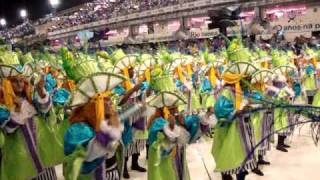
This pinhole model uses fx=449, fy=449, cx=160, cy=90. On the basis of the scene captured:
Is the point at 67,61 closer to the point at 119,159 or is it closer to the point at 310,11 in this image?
the point at 119,159

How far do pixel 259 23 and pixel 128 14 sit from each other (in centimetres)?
1125

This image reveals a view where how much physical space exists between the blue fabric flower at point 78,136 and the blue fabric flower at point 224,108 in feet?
5.30

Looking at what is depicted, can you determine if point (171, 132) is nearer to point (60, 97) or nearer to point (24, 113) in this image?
point (24, 113)

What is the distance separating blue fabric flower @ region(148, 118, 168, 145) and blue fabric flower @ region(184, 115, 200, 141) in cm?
17

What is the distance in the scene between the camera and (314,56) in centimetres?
866

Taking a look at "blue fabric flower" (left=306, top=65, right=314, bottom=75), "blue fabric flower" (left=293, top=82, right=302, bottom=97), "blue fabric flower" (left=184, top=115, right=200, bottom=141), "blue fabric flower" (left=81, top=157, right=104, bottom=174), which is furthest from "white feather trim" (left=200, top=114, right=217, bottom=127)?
"blue fabric flower" (left=306, top=65, right=314, bottom=75)

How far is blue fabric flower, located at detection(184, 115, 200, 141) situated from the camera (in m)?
3.40

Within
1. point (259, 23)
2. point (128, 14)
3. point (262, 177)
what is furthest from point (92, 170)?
point (128, 14)

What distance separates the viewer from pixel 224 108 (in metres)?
3.99

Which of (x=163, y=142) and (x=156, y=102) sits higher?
(x=156, y=102)

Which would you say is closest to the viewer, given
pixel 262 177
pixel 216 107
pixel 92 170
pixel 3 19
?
pixel 92 170

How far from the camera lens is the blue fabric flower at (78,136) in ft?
8.67

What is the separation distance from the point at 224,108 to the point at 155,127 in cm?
80

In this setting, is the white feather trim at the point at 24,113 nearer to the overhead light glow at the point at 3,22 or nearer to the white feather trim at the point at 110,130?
the white feather trim at the point at 110,130
